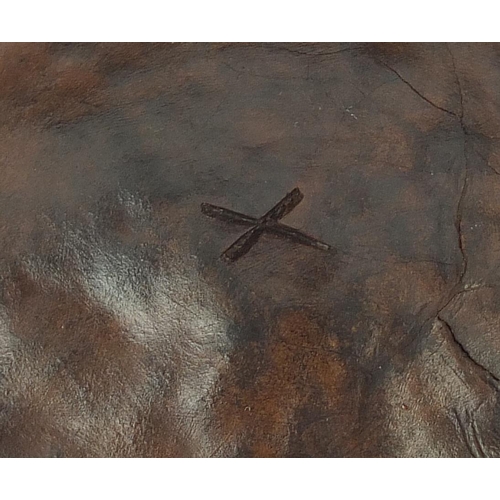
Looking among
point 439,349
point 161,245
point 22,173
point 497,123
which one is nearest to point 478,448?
point 439,349

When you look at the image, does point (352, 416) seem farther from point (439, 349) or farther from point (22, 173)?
point (22, 173)

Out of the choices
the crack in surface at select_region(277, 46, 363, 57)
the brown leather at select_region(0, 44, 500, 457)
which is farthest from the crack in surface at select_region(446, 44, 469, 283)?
the crack in surface at select_region(277, 46, 363, 57)

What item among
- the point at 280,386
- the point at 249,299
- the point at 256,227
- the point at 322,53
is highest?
the point at 322,53

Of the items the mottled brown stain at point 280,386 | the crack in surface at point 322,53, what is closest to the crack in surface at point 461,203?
the crack in surface at point 322,53

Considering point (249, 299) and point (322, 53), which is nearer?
point (249, 299)

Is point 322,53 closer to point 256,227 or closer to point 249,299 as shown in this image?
point 256,227

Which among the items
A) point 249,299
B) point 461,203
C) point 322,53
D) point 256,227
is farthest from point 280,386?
point 322,53

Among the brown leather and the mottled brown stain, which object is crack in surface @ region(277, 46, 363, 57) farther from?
the mottled brown stain

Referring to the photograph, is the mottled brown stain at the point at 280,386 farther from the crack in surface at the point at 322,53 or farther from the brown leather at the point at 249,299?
the crack in surface at the point at 322,53
